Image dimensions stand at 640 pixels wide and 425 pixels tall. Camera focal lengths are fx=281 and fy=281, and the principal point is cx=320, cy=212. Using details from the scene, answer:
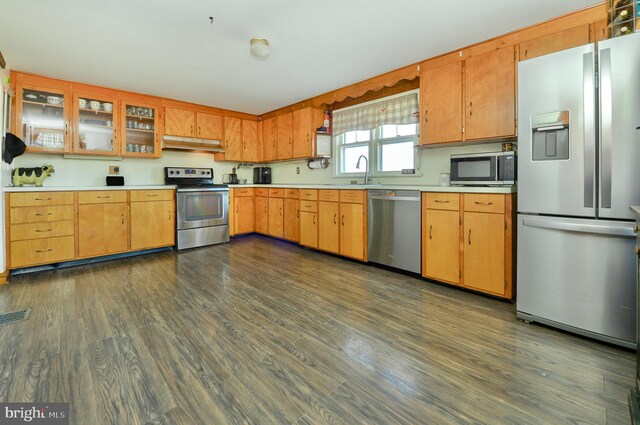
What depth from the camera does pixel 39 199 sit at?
3.28 meters

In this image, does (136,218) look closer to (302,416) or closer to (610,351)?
(302,416)

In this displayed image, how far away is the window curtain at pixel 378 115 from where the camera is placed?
356 centimetres

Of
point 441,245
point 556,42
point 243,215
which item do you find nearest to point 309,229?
point 243,215

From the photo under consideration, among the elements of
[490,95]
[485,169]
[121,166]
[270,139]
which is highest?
[270,139]

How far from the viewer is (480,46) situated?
276 centimetres

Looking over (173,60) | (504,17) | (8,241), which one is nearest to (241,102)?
(173,60)

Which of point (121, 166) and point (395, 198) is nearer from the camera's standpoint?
point (395, 198)

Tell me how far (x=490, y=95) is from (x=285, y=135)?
11.1 ft

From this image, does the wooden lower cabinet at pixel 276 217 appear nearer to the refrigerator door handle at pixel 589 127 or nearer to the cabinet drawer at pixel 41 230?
the cabinet drawer at pixel 41 230

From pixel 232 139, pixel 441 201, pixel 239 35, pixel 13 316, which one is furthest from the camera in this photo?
pixel 232 139

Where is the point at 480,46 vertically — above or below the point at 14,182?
above

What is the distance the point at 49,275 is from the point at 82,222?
0.70 metres

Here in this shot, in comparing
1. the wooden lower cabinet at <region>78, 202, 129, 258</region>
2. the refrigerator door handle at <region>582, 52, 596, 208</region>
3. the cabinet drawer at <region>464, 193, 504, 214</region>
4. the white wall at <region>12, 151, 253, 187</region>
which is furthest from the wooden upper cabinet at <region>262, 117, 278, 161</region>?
the refrigerator door handle at <region>582, 52, 596, 208</region>

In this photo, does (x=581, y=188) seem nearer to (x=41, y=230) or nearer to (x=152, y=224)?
(x=152, y=224)
